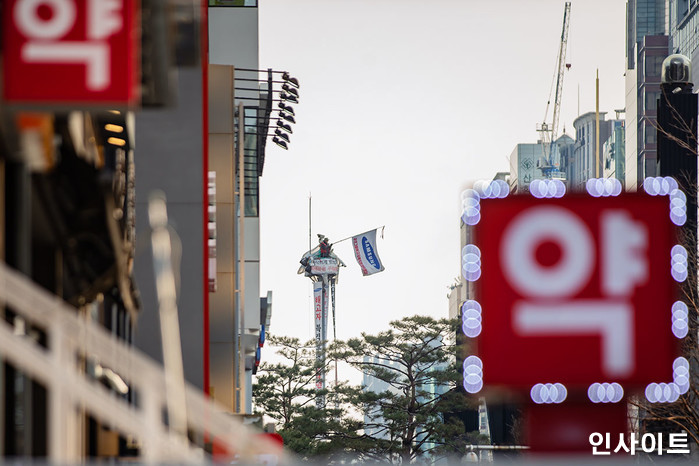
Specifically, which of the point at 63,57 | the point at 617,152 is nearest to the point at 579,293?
the point at 63,57

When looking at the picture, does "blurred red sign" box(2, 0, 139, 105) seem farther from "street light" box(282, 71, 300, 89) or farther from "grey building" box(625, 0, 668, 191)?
"grey building" box(625, 0, 668, 191)

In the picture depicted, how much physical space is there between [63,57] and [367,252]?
130630 millimetres

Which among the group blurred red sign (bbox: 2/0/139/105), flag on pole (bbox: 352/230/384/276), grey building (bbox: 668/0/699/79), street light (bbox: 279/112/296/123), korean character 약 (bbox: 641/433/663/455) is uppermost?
grey building (bbox: 668/0/699/79)

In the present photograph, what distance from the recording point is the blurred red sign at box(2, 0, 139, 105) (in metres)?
8.05

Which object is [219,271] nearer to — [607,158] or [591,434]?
[591,434]

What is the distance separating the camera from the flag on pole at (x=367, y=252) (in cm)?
13862

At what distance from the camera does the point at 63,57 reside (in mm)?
8102

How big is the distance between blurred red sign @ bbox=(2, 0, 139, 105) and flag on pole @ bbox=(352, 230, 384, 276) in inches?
5123

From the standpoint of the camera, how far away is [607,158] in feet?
610

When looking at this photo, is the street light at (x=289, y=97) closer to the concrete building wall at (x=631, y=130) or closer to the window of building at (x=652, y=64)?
the concrete building wall at (x=631, y=130)

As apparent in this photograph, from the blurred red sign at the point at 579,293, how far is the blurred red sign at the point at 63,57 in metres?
5.23

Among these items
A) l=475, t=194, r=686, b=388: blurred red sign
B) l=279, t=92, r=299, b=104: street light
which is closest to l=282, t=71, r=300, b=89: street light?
l=279, t=92, r=299, b=104: street light

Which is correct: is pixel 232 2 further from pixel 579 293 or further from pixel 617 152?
pixel 617 152

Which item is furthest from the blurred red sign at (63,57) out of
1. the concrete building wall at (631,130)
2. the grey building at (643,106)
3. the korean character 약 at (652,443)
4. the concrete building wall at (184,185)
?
the concrete building wall at (631,130)
